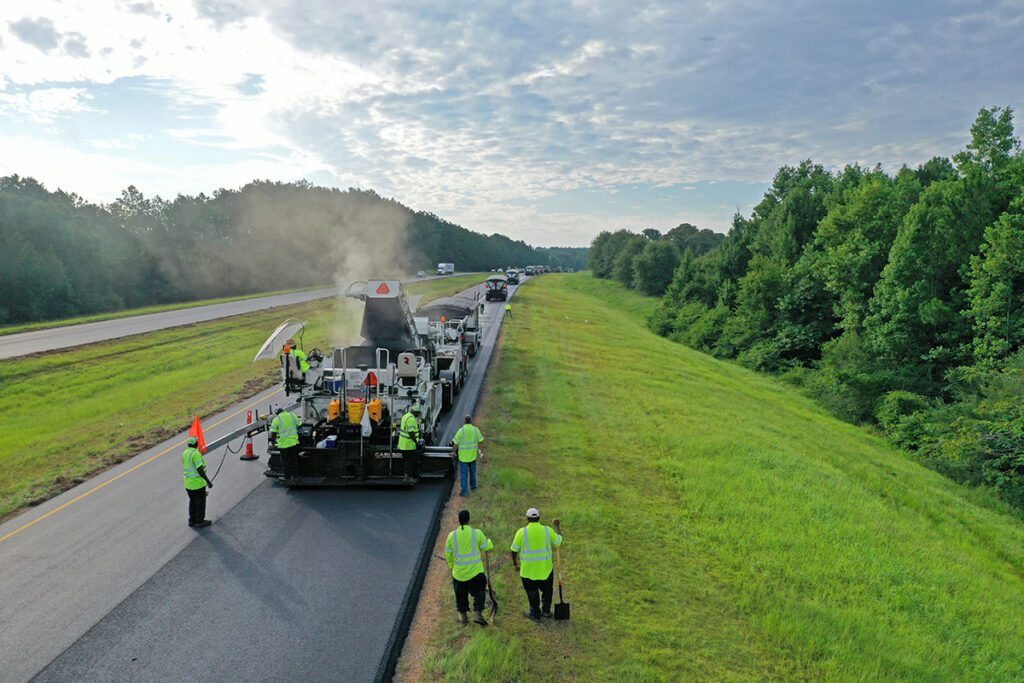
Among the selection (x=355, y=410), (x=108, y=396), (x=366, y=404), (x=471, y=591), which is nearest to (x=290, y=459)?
(x=355, y=410)

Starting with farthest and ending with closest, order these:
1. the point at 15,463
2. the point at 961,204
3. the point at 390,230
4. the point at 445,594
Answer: the point at 390,230
the point at 961,204
the point at 15,463
the point at 445,594

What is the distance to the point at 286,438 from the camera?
11.3 m

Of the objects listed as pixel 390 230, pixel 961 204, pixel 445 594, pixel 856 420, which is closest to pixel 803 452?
pixel 856 420

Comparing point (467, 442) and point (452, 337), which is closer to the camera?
point (467, 442)

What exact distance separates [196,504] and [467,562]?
6091 millimetres

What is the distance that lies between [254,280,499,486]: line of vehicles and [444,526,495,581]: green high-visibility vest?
4705 millimetres

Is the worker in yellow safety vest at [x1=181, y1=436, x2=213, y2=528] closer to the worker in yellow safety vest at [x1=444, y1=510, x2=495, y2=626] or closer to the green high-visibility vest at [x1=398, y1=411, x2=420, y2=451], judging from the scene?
the green high-visibility vest at [x1=398, y1=411, x2=420, y2=451]

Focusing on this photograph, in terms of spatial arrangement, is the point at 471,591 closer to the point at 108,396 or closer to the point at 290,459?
the point at 290,459

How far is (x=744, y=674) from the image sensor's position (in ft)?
22.2

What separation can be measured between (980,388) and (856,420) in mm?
6315

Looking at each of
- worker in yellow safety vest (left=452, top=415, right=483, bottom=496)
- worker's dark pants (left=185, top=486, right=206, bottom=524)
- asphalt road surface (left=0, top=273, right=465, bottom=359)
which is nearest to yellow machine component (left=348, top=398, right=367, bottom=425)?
worker in yellow safety vest (left=452, top=415, right=483, bottom=496)

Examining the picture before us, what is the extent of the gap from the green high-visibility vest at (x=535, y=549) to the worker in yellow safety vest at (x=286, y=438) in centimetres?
634

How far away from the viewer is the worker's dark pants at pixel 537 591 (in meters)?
7.23

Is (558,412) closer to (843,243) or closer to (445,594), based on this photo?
(445,594)
